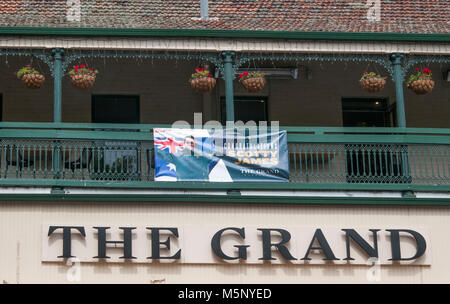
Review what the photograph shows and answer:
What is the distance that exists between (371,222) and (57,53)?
7.51 m

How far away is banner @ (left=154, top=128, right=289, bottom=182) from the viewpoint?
64.1 feet

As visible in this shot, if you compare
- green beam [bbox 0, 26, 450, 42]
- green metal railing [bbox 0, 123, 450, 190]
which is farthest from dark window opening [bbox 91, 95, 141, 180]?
green beam [bbox 0, 26, 450, 42]

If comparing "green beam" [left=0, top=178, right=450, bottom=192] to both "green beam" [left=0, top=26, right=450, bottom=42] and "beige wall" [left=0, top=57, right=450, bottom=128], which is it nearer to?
"green beam" [left=0, top=26, right=450, bottom=42]

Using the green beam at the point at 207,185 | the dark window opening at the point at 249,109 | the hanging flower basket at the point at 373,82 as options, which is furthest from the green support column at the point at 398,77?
the dark window opening at the point at 249,109

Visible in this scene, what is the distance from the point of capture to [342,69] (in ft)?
79.6

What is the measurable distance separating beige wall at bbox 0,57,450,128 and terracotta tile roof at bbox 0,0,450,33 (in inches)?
57.6

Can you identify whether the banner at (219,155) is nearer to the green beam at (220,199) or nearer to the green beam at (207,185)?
the green beam at (207,185)

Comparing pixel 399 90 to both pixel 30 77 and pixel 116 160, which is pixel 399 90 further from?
pixel 30 77

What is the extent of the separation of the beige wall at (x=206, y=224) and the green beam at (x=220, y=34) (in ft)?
12.1

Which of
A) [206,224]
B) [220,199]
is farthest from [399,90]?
[206,224]

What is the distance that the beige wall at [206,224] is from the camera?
60.8 feet

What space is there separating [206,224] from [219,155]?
1.56 m

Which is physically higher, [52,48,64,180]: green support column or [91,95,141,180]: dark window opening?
[52,48,64,180]: green support column

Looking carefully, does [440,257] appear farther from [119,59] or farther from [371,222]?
[119,59]
